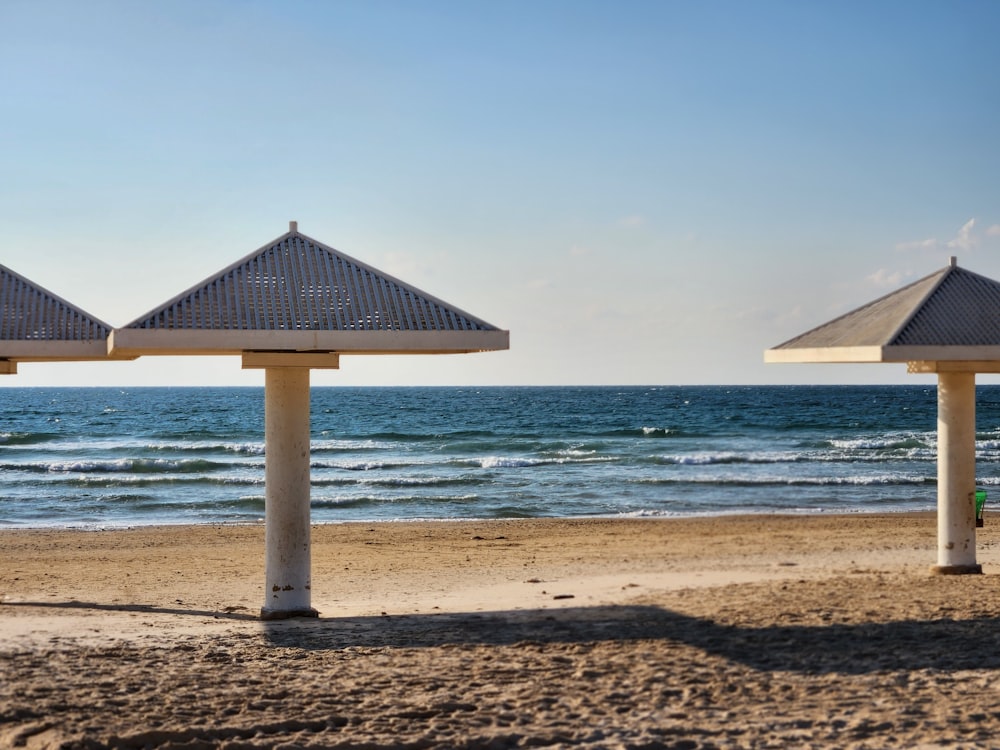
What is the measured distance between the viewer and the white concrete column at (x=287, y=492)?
1021cm

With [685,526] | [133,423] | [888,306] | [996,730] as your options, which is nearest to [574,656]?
[996,730]

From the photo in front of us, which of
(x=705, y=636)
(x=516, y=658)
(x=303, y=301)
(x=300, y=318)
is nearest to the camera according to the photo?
(x=516, y=658)

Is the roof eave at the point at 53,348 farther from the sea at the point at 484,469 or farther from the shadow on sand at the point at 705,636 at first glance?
the sea at the point at 484,469

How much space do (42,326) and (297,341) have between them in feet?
8.65

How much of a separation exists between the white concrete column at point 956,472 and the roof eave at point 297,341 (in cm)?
524

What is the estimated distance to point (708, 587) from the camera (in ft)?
38.7

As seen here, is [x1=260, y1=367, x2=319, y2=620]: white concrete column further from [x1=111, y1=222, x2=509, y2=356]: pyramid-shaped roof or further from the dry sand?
[x1=111, y1=222, x2=509, y2=356]: pyramid-shaped roof

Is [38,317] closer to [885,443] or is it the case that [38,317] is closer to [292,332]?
[292,332]

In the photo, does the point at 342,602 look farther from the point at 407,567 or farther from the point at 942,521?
the point at 942,521

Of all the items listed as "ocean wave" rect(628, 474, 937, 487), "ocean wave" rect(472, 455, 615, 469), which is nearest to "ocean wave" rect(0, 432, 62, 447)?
"ocean wave" rect(472, 455, 615, 469)

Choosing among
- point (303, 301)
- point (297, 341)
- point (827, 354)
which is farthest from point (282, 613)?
point (827, 354)

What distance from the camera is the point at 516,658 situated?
8461mm

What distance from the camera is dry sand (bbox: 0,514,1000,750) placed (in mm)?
6645

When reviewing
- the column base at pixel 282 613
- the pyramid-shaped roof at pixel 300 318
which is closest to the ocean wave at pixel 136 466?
the column base at pixel 282 613
